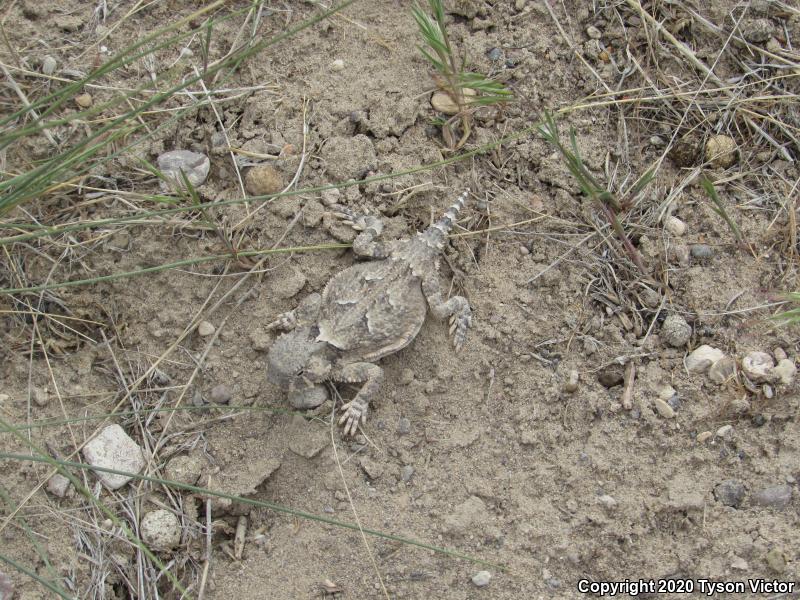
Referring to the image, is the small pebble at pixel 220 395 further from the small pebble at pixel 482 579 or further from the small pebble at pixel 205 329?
the small pebble at pixel 482 579

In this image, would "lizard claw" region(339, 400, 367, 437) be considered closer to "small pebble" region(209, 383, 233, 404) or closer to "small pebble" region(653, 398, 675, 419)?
"small pebble" region(209, 383, 233, 404)

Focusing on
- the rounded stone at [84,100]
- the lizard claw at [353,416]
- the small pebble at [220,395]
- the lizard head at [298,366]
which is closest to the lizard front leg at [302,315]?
the lizard head at [298,366]

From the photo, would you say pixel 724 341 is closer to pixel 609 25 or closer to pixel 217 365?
pixel 609 25

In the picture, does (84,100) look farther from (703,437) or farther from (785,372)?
(785,372)

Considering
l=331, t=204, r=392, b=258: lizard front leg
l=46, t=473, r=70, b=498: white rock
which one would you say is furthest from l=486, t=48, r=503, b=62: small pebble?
l=46, t=473, r=70, b=498: white rock

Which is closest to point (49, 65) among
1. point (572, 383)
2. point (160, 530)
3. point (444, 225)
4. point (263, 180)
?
point (263, 180)

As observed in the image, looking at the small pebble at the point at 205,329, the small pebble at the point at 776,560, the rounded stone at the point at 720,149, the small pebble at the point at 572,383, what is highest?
the rounded stone at the point at 720,149
